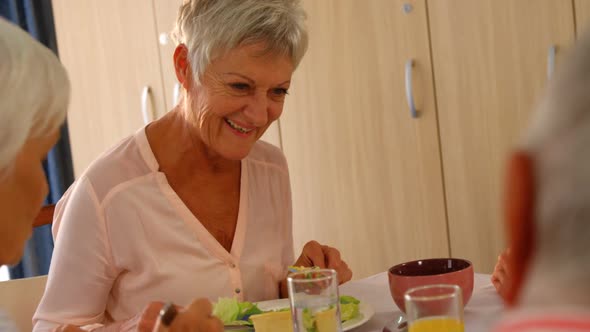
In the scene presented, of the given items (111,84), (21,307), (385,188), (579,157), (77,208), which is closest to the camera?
(579,157)

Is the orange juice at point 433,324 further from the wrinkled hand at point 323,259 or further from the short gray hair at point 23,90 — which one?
the wrinkled hand at point 323,259

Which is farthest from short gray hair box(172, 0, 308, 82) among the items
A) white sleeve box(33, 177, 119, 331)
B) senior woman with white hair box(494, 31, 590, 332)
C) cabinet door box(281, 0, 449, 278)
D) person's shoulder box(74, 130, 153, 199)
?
senior woman with white hair box(494, 31, 590, 332)

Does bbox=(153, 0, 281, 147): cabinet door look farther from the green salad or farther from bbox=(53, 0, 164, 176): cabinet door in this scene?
the green salad

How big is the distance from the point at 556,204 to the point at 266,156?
157 centimetres

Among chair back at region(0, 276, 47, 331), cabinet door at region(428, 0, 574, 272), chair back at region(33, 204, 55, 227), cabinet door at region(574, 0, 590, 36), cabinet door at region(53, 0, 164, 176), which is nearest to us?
chair back at region(0, 276, 47, 331)

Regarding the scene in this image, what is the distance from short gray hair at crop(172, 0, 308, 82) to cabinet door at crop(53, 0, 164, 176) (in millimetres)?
1914

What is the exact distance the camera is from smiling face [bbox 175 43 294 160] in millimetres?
1623

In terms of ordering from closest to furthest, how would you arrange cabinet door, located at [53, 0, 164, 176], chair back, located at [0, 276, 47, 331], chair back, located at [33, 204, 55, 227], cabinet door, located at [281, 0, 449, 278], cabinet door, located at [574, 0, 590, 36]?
chair back, located at [0, 276, 47, 331], chair back, located at [33, 204, 55, 227], cabinet door, located at [574, 0, 590, 36], cabinet door, located at [281, 0, 449, 278], cabinet door, located at [53, 0, 164, 176]

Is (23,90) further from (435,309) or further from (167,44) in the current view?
(167,44)

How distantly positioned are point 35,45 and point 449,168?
6.55ft

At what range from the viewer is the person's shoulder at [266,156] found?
183cm

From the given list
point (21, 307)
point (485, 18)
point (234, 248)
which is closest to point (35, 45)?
point (234, 248)

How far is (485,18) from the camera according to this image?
2.53 m

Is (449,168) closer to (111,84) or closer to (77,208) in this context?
(77,208)
